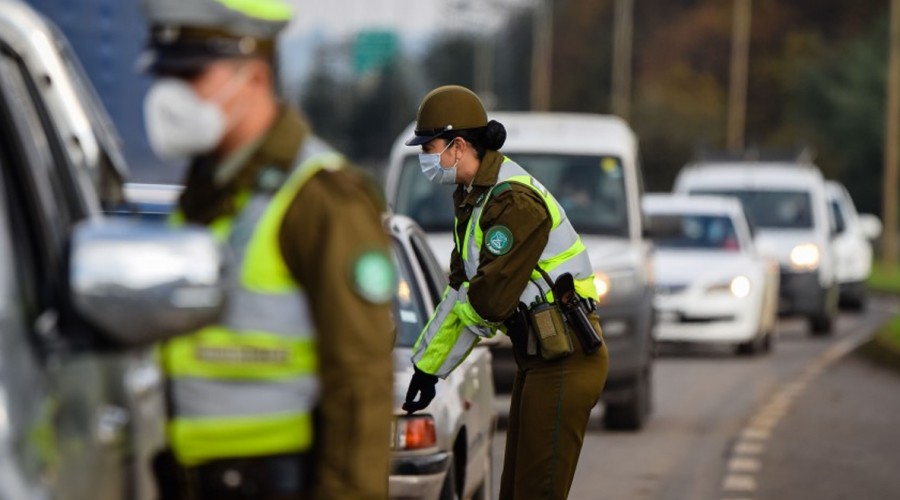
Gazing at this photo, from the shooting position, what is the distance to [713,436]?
51.5ft

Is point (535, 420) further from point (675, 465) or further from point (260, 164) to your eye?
point (675, 465)

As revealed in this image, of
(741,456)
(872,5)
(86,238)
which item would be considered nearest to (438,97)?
(86,238)

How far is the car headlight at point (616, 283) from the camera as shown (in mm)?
15477

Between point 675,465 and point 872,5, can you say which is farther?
point 872,5

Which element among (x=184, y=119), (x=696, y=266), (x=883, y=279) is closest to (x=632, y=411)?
(x=696, y=266)

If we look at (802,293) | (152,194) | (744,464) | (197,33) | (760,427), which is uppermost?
(197,33)

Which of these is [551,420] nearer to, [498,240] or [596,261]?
[498,240]

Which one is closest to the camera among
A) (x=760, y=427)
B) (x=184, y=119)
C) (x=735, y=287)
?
(x=184, y=119)

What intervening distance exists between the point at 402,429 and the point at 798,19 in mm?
86934

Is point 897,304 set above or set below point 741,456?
below

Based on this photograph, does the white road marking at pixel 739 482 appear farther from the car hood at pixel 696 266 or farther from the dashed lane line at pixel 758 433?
the car hood at pixel 696 266

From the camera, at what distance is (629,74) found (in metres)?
102

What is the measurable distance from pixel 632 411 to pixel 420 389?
855 centimetres

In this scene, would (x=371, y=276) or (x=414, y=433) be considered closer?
(x=371, y=276)
